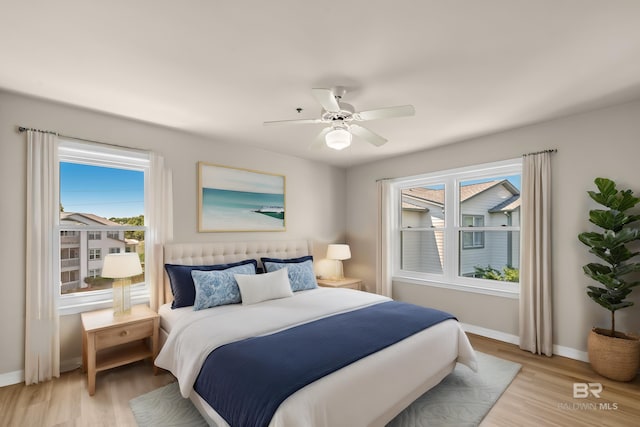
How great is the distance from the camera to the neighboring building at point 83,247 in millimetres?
2996

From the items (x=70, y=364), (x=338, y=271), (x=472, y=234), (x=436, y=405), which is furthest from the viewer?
(x=338, y=271)

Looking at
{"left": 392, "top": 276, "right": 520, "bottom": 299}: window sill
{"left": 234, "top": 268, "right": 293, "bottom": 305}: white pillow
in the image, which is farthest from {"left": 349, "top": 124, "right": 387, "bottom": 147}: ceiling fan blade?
{"left": 392, "top": 276, "right": 520, "bottom": 299}: window sill

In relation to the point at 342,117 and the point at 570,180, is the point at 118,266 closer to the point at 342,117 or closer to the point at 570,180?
the point at 342,117

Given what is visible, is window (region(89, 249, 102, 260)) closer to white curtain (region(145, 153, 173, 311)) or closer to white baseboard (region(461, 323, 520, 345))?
white curtain (region(145, 153, 173, 311))

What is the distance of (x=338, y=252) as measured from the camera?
4.90 metres

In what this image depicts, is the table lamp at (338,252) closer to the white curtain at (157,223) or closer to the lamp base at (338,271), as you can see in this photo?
the lamp base at (338,271)

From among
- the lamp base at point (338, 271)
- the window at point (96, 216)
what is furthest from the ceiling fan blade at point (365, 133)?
the lamp base at point (338, 271)

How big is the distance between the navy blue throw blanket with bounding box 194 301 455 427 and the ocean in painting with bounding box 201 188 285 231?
204 cm

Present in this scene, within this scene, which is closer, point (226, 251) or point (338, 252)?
point (226, 251)

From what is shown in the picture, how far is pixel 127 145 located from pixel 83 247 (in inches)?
45.1

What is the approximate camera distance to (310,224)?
16.6ft

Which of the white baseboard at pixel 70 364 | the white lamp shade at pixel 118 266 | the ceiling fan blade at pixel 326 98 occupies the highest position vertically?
the ceiling fan blade at pixel 326 98

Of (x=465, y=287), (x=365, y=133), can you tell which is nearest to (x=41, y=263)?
(x=365, y=133)

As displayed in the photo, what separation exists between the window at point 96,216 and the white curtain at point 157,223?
0.45ft
